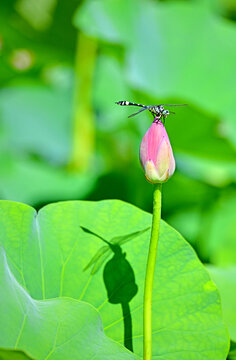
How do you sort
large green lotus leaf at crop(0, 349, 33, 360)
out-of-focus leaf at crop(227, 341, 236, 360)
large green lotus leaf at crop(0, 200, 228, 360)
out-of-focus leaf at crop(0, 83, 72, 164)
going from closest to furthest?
large green lotus leaf at crop(0, 349, 33, 360) → large green lotus leaf at crop(0, 200, 228, 360) → out-of-focus leaf at crop(227, 341, 236, 360) → out-of-focus leaf at crop(0, 83, 72, 164)

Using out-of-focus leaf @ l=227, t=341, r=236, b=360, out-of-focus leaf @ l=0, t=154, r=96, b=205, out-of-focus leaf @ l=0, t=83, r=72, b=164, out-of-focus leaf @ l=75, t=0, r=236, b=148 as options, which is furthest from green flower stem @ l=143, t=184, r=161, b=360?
out-of-focus leaf @ l=0, t=83, r=72, b=164

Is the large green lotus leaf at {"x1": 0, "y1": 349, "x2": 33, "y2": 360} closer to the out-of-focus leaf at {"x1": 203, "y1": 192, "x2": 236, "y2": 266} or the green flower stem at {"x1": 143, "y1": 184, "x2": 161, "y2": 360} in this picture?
the green flower stem at {"x1": 143, "y1": 184, "x2": 161, "y2": 360}

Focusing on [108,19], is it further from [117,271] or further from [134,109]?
[117,271]

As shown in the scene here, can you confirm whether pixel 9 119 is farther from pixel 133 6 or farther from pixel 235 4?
pixel 235 4

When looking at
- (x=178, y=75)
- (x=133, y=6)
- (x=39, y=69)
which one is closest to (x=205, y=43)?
(x=178, y=75)

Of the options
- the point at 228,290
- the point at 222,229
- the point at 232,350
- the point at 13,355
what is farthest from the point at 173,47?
the point at 13,355

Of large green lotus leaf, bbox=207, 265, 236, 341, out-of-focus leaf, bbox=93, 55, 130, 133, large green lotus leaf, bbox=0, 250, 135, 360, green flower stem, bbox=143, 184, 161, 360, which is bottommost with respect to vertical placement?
out-of-focus leaf, bbox=93, 55, 130, 133
